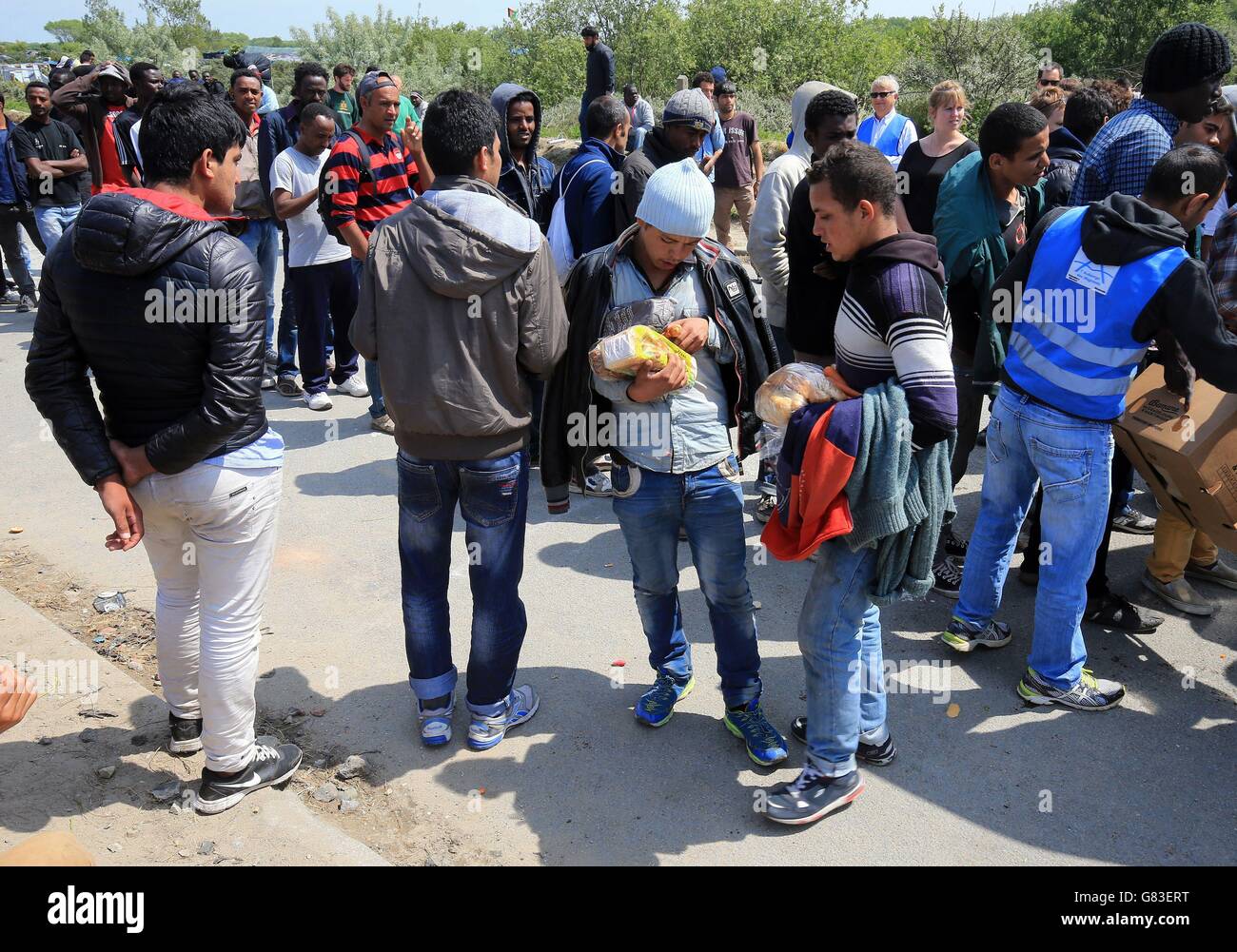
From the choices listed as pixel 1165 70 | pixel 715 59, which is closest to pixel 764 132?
pixel 715 59

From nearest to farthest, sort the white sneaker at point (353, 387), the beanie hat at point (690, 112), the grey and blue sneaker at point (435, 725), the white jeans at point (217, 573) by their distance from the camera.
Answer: the white jeans at point (217, 573) < the grey and blue sneaker at point (435, 725) < the beanie hat at point (690, 112) < the white sneaker at point (353, 387)

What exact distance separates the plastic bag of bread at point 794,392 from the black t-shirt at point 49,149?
9.69 meters

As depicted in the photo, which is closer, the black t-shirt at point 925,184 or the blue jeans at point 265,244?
the black t-shirt at point 925,184

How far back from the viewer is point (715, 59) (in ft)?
108

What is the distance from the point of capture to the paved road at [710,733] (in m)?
3.14

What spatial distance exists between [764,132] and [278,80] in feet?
74.1

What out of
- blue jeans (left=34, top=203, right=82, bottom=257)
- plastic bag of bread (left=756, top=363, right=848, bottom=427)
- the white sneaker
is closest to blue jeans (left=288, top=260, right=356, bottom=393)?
the white sneaker

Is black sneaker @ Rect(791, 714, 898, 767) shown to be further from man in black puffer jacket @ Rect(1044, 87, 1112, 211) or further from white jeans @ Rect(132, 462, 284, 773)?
man in black puffer jacket @ Rect(1044, 87, 1112, 211)

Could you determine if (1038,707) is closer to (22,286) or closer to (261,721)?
(261,721)

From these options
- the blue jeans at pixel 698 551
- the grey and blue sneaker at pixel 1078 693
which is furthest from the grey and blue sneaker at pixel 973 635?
the blue jeans at pixel 698 551

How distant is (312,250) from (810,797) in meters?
5.37

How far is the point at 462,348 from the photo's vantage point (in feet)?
10.3

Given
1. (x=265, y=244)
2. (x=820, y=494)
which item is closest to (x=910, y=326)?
(x=820, y=494)

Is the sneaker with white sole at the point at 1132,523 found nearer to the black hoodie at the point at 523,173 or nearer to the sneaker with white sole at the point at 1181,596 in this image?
the sneaker with white sole at the point at 1181,596
